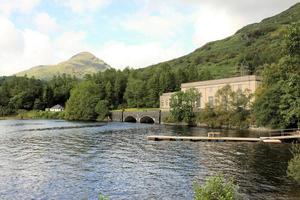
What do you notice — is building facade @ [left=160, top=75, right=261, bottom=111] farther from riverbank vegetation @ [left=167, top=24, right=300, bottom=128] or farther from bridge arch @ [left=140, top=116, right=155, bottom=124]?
bridge arch @ [left=140, top=116, right=155, bottom=124]

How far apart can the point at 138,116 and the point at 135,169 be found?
4013 inches

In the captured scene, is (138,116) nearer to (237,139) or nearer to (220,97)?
(220,97)

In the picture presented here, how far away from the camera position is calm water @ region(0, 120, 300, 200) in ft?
117

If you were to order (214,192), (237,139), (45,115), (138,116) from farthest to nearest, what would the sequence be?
(45,115)
(138,116)
(237,139)
(214,192)

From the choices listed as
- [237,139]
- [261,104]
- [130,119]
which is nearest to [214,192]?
[237,139]

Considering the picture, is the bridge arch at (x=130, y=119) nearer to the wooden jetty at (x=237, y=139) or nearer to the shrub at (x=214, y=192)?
the wooden jetty at (x=237, y=139)

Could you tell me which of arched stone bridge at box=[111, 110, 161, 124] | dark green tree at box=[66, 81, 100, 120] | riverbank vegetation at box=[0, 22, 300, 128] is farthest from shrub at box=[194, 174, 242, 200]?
dark green tree at box=[66, 81, 100, 120]

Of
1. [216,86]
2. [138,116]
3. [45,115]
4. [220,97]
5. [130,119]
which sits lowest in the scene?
[130,119]

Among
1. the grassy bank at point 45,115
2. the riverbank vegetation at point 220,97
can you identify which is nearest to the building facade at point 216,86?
the riverbank vegetation at point 220,97

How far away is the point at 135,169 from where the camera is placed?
46.9m

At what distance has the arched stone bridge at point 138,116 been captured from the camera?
140750 mm

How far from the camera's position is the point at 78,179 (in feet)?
135

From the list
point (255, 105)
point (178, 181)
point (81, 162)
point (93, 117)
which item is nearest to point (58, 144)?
point (81, 162)

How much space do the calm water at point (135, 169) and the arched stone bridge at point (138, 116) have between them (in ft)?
224
